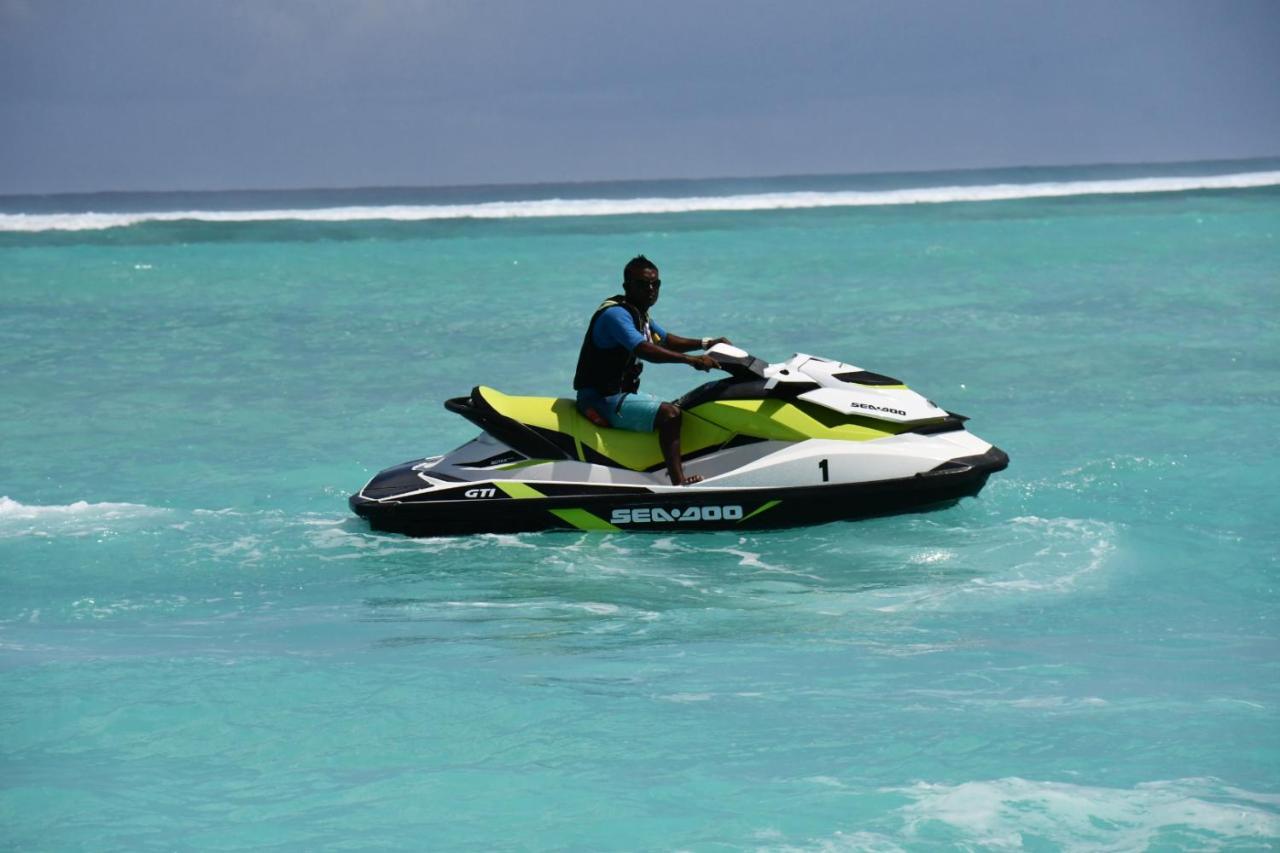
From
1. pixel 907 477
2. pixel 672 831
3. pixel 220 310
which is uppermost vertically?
pixel 220 310

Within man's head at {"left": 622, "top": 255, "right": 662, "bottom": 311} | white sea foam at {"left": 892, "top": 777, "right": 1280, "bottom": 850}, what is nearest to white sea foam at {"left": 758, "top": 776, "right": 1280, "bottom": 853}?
white sea foam at {"left": 892, "top": 777, "right": 1280, "bottom": 850}

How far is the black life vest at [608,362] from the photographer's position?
25.3 ft

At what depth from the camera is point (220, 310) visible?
20.4 metres

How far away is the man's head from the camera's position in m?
7.60

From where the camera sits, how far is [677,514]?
25.3 ft

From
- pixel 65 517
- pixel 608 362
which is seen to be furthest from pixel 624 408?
pixel 65 517

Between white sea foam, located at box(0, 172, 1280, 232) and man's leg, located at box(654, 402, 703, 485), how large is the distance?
112 ft

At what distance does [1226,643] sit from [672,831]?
2713mm

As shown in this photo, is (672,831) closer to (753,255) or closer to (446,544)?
(446,544)

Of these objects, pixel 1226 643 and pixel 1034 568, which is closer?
pixel 1226 643

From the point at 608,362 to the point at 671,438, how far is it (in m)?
0.52

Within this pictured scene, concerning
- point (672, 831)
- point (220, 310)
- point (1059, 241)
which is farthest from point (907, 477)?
point (1059, 241)

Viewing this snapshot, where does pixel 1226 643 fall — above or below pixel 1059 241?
below

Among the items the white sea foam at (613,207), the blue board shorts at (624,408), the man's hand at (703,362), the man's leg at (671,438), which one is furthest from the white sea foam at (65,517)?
the white sea foam at (613,207)
